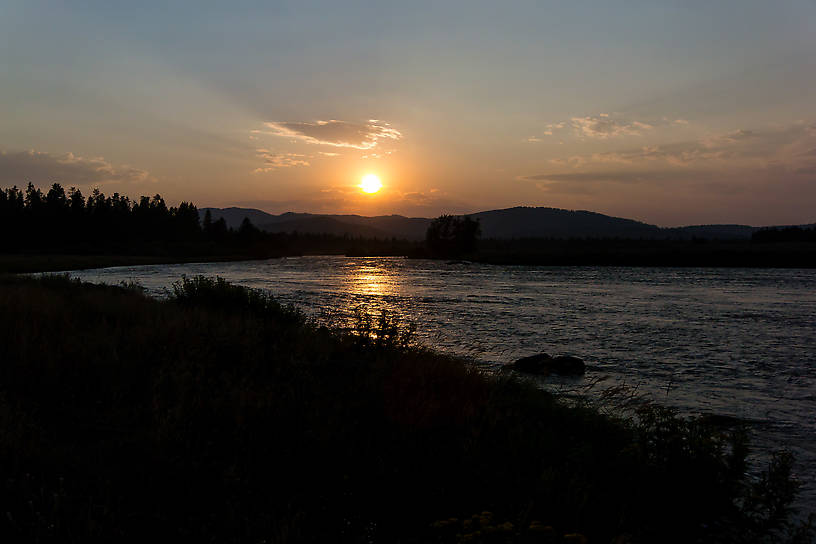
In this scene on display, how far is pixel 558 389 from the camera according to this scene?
474 inches

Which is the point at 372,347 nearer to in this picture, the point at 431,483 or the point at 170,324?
the point at 170,324

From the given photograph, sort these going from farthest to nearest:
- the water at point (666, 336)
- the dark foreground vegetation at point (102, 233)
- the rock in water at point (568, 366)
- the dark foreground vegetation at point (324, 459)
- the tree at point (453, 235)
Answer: the tree at point (453, 235) → the dark foreground vegetation at point (102, 233) → the rock in water at point (568, 366) → the water at point (666, 336) → the dark foreground vegetation at point (324, 459)

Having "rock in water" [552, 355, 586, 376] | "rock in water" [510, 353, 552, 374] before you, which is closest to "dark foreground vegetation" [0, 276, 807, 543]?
"rock in water" [510, 353, 552, 374]

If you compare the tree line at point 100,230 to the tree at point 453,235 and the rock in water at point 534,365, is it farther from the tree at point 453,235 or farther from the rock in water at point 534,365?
the rock in water at point 534,365

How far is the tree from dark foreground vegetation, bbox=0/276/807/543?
375 ft

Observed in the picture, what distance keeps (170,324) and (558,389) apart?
8.68 m

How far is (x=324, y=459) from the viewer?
20.6 ft

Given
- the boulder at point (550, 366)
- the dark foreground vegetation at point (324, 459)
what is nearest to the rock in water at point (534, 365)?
the boulder at point (550, 366)

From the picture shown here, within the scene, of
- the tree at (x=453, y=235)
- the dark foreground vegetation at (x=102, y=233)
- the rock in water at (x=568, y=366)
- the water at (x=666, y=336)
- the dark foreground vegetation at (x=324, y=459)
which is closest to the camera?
the dark foreground vegetation at (x=324, y=459)

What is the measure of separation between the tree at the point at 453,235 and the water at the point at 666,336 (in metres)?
82.1

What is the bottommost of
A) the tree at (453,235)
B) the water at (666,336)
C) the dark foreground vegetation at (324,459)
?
the water at (666,336)

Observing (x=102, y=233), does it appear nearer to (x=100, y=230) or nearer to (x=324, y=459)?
(x=100, y=230)

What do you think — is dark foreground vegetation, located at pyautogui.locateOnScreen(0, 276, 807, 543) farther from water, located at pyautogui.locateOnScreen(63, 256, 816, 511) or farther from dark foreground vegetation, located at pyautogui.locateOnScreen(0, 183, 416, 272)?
dark foreground vegetation, located at pyautogui.locateOnScreen(0, 183, 416, 272)

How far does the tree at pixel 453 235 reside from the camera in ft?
402
